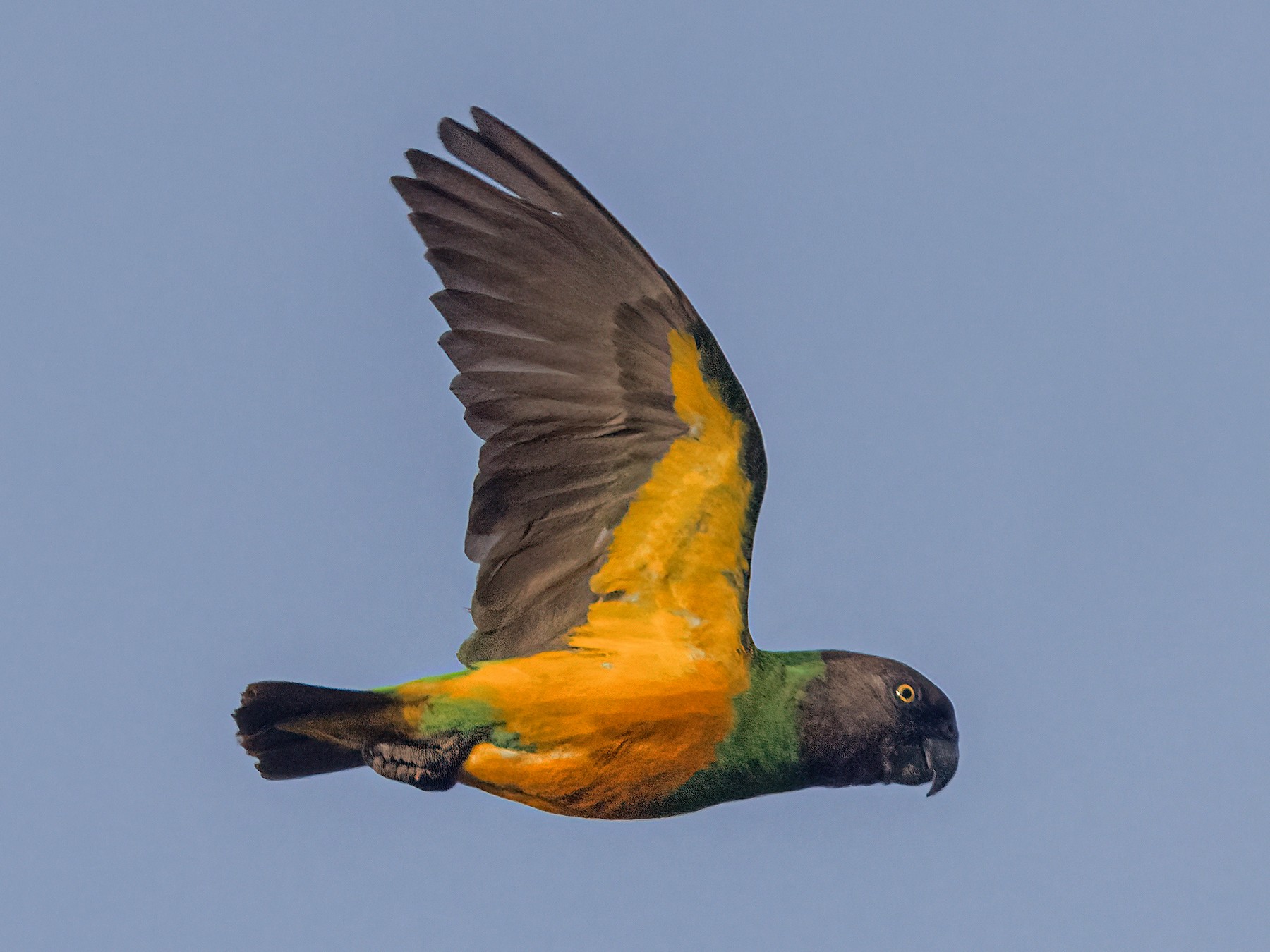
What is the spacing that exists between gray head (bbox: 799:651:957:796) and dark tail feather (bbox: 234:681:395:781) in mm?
2274

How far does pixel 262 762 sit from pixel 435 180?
3.19 m

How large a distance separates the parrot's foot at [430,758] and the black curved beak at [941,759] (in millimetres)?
2470

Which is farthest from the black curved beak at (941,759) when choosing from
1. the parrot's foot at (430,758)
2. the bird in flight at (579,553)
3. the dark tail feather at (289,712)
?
the dark tail feather at (289,712)

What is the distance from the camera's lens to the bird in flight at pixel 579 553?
354 inches

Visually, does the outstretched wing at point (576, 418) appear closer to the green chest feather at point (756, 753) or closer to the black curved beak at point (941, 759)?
the green chest feather at point (756, 753)

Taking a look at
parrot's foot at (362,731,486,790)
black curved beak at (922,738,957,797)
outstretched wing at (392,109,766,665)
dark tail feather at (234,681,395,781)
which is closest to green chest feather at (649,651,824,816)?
outstretched wing at (392,109,766,665)

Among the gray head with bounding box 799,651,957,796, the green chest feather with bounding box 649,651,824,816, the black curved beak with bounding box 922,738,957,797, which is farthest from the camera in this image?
the black curved beak with bounding box 922,738,957,797

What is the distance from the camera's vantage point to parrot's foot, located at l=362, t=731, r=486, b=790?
9102 mm

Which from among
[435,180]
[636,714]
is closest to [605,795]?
[636,714]

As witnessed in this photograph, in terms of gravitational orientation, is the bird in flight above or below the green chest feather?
above

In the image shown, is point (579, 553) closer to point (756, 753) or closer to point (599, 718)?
point (599, 718)

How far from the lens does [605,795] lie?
925 centimetres

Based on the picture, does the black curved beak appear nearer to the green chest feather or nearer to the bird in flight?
the bird in flight

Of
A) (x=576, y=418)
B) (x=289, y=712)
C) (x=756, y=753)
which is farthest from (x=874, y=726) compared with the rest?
(x=289, y=712)
